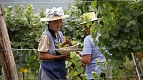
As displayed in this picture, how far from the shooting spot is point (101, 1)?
2797mm

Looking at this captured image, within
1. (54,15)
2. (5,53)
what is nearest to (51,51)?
(54,15)

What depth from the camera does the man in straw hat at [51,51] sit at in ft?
13.1

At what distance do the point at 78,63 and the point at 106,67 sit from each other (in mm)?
307

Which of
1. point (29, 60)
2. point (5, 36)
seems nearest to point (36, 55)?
point (29, 60)

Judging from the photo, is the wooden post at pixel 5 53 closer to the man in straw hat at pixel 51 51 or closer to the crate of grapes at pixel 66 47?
the man in straw hat at pixel 51 51

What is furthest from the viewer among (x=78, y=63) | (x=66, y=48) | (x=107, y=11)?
(x=66, y=48)

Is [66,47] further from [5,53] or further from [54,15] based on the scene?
[5,53]

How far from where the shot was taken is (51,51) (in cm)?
405

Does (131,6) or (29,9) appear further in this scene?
(29,9)

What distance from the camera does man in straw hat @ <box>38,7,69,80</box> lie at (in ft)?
13.1

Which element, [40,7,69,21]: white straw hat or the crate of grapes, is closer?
the crate of grapes

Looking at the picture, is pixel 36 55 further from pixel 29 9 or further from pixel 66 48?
pixel 66 48

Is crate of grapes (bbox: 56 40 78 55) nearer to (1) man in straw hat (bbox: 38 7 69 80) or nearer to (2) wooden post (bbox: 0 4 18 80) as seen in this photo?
(1) man in straw hat (bbox: 38 7 69 80)

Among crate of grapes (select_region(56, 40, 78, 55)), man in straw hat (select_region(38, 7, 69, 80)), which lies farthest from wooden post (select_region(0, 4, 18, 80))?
crate of grapes (select_region(56, 40, 78, 55))
